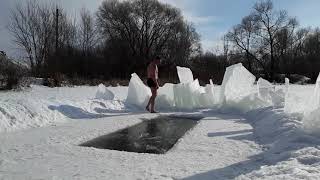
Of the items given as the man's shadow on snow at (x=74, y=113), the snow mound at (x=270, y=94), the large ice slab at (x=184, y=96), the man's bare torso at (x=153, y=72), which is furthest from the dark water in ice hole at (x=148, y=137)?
the large ice slab at (x=184, y=96)

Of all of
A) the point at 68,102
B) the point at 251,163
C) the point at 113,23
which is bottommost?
the point at 251,163

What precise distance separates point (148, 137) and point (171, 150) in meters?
1.49

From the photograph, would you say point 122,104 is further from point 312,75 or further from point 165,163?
point 312,75

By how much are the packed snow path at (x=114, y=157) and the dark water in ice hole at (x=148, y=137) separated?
250 millimetres

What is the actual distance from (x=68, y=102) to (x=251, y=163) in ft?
23.7

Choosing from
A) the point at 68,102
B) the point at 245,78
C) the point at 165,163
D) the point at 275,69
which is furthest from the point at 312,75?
the point at 165,163

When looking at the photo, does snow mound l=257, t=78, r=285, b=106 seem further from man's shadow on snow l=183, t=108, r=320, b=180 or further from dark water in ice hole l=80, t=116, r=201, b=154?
man's shadow on snow l=183, t=108, r=320, b=180

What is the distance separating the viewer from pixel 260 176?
534 centimetres

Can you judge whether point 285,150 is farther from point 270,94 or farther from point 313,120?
point 270,94

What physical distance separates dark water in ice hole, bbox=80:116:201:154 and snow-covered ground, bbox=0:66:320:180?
9.9 inches

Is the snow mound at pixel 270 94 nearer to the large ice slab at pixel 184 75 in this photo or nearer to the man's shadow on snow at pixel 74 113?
the large ice slab at pixel 184 75

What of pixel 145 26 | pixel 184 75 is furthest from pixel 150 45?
pixel 184 75

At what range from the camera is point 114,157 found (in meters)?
6.59

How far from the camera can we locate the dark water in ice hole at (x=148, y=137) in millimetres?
7559
